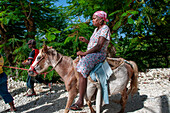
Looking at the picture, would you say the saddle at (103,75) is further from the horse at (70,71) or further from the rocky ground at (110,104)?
the rocky ground at (110,104)

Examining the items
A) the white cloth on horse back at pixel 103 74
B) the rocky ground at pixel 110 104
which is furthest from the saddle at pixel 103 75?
the rocky ground at pixel 110 104

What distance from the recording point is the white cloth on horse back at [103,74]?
2576 millimetres

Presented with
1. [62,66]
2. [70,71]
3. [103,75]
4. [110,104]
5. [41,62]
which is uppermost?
[41,62]

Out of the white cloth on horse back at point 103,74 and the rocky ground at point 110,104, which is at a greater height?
the white cloth on horse back at point 103,74

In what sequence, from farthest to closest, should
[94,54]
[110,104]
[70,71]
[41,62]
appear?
[110,104], [41,62], [70,71], [94,54]

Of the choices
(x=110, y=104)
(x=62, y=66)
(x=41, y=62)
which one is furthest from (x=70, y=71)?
(x=110, y=104)

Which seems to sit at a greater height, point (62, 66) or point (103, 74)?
point (62, 66)

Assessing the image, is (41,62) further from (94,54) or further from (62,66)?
(94,54)

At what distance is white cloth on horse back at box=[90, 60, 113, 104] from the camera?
8.45 feet

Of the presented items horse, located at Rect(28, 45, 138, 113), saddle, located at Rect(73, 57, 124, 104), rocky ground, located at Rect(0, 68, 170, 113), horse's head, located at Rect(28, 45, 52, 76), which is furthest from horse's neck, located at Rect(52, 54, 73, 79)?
rocky ground, located at Rect(0, 68, 170, 113)

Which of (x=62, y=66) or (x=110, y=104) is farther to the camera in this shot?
(x=110, y=104)

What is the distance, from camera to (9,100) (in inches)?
142

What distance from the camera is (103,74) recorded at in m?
2.59

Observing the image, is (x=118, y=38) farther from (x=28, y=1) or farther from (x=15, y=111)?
(x=15, y=111)
